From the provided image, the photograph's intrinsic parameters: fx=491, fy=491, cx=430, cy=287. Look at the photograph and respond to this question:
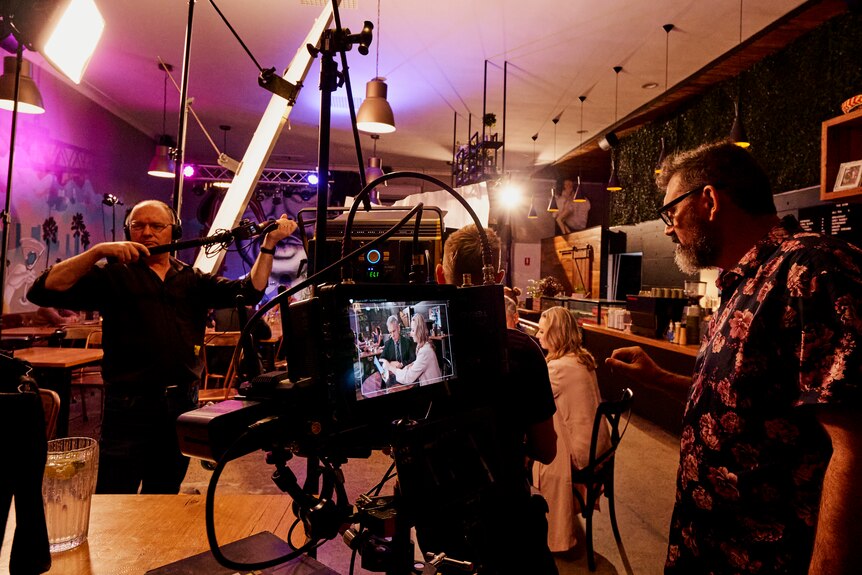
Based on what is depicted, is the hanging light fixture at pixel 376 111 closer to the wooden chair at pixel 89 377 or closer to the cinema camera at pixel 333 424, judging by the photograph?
the wooden chair at pixel 89 377

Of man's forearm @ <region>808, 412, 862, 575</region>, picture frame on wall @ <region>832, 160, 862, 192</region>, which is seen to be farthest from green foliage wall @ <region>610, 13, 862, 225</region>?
man's forearm @ <region>808, 412, 862, 575</region>

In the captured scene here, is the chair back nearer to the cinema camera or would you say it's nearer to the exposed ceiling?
the cinema camera

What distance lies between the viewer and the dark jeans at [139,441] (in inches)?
67.8

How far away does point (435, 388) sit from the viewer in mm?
696

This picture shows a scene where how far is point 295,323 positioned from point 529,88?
252 inches

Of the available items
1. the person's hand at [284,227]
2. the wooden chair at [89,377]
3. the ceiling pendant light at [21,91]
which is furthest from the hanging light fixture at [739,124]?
the ceiling pendant light at [21,91]

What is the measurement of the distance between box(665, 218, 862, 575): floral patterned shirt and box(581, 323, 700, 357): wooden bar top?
2.99m

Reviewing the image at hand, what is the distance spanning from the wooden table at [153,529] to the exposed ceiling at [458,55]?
13.2 feet

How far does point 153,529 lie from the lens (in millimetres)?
911

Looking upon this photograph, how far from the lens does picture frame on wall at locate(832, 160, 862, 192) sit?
110 inches

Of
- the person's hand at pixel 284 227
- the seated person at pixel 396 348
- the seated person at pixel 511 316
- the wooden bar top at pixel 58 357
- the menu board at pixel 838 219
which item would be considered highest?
the menu board at pixel 838 219

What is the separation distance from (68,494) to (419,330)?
67cm

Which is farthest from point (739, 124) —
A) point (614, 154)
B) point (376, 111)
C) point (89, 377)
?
point (89, 377)

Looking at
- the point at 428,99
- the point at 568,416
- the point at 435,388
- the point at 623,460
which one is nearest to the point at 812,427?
the point at 435,388
